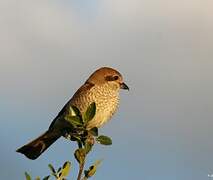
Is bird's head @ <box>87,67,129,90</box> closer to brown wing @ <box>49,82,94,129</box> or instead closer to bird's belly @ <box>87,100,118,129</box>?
brown wing @ <box>49,82,94,129</box>

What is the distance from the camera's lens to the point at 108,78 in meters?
8.03

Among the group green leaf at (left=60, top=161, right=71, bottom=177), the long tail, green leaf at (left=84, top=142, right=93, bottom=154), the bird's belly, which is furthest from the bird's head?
green leaf at (left=60, top=161, right=71, bottom=177)

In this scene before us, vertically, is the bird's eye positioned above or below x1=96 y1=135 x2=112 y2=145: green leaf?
below

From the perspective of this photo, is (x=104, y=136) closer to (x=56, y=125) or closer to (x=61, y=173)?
(x=61, y=173)

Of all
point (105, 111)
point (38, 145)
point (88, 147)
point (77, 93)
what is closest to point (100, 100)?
point (105, 111)

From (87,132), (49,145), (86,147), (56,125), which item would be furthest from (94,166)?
(49,145)

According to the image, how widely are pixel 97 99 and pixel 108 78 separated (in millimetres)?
434

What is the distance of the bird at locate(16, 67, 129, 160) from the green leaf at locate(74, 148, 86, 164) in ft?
11.2

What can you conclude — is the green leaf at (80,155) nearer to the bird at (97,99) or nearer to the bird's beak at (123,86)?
the bird at (97,99)

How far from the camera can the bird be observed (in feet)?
23.7

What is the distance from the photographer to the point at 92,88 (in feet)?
25.6

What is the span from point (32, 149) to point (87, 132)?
2.85 m

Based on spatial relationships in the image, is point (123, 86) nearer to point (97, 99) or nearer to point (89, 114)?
point (97, 99)

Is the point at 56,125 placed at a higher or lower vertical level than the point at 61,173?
lower
